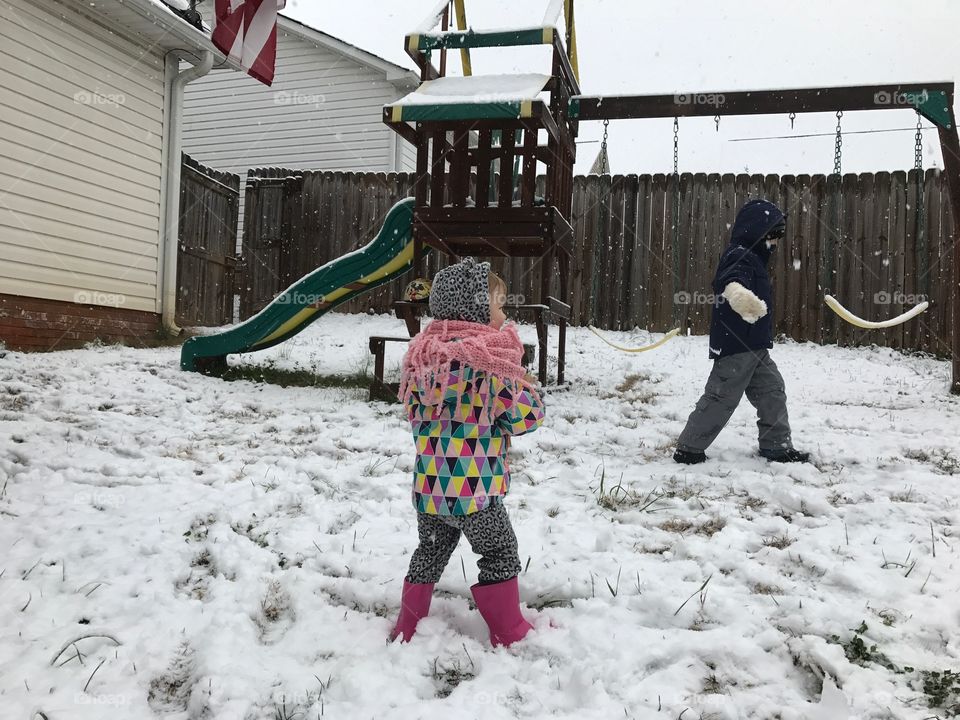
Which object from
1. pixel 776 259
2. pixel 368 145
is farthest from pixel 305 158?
pixel 776 259

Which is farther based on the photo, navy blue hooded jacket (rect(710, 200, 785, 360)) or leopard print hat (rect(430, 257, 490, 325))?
navy blue hooded jacket (rect(710, 200, 785, 360))

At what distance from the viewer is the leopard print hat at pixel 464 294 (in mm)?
2432

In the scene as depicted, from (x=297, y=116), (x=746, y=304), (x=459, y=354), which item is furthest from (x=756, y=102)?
(x=297, y=116)

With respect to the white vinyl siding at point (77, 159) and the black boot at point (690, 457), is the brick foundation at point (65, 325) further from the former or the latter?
the black boot at point (690, 457)

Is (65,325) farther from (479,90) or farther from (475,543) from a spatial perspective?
(475,543)

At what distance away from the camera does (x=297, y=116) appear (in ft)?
51.4

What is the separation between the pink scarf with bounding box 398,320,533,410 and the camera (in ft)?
7.60

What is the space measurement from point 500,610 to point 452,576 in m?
0.52

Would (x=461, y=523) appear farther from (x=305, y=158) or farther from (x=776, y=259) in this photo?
(x=305, y=158)

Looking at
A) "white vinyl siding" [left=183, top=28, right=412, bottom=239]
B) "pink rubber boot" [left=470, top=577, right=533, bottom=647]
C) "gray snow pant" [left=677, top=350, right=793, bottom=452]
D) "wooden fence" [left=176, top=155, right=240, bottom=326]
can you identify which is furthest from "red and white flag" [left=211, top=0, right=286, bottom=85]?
"pink rubber boot" [left=470, top=577, right=533, bottom=647]

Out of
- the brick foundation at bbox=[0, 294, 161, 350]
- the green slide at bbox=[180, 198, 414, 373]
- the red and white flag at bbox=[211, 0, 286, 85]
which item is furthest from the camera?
the red and white flag at bbox=[211, 0, 286, 85]

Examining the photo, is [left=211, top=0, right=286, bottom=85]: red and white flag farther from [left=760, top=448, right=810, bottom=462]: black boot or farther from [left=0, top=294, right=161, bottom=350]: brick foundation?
[left=760, top=448, right=810, bottom=462]: black boot

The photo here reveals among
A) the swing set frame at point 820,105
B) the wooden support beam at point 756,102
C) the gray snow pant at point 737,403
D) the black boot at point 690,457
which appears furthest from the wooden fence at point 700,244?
the black boot at point 690,457

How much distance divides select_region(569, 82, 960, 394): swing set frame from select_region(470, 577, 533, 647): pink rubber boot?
18.6 feet
